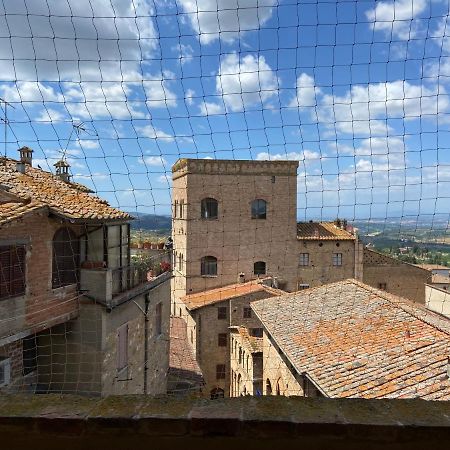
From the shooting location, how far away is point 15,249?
7723 millimetres

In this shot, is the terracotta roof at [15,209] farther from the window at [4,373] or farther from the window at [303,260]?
the window at [303,260]

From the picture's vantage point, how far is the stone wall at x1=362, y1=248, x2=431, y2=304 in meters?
27.3

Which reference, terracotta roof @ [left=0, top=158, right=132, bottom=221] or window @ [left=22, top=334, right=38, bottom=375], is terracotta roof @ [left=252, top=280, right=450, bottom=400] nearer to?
terracotta roof @ [left=0, top=158, right=132, bottom=221]

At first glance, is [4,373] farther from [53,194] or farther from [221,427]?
[221,427]

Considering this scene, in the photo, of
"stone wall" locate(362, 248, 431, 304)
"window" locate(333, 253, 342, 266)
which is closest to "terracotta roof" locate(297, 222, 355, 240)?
"window" locate(333, 253, 342, 266)

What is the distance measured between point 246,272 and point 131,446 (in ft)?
78.0

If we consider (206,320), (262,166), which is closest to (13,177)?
(206,320)

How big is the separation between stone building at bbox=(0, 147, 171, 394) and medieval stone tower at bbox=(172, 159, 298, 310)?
42.7 ft

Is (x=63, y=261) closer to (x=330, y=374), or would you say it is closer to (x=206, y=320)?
(x=330, y=374)

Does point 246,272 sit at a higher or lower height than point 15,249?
lower

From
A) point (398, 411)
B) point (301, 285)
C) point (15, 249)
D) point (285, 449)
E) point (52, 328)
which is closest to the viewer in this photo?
point (285, 449)

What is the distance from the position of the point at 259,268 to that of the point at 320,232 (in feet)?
13.9

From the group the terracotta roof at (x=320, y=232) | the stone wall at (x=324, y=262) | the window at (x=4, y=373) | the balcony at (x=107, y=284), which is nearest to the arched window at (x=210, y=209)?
the terracotta roof at (x=320, y=232)

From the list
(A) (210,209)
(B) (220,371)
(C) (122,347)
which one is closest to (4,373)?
(C) (122,347)
